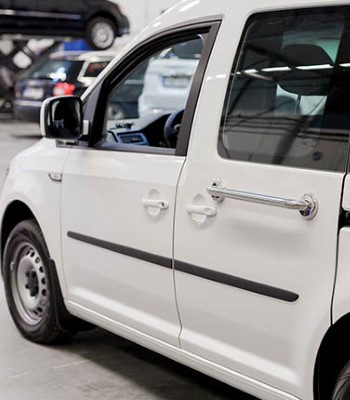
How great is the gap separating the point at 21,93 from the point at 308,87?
12753 mm

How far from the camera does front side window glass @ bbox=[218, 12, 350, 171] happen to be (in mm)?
2559

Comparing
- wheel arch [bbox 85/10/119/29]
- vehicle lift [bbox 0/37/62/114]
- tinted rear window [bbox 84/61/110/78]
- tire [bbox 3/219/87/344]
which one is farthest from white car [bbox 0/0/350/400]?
vehicle lift [bbox 0/37/62/114]

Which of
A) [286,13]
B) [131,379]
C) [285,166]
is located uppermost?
[286,13]

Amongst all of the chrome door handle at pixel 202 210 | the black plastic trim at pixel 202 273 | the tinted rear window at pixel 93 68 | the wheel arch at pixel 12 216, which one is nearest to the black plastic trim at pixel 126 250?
the black plastic trim at pixel 202 273

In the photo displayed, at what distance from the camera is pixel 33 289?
4.26 metres

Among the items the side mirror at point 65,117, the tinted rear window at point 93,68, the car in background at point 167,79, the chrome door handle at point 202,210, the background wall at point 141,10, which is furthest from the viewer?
the background wall at point 141,10

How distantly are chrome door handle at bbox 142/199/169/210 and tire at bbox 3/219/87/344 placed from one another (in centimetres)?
94

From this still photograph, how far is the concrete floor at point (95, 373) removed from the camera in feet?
11.8

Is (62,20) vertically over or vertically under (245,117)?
over

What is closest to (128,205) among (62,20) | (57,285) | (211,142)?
(211,142)

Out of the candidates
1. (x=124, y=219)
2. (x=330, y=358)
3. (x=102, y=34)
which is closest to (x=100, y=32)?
(x=102, y=34)

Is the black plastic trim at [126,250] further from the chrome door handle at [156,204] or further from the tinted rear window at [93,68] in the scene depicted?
the tinted rear window at [93,68]

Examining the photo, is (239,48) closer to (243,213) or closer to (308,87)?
(308,87)

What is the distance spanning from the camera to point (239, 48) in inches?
114
